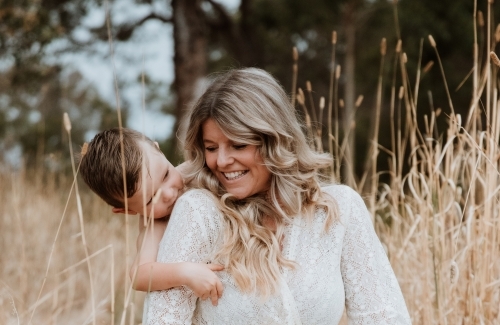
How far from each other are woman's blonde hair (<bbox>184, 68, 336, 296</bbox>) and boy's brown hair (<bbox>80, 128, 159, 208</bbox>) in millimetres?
255

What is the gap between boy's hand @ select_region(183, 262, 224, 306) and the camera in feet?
5.77

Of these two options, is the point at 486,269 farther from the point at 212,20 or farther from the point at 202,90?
the point at 212,20

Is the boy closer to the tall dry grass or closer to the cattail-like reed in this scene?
the cattail-like reed

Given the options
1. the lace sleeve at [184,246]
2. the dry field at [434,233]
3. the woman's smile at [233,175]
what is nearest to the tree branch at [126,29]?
the dry field at [434,233]

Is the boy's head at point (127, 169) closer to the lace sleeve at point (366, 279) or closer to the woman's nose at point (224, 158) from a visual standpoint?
the woman's nose at point (224, 158)

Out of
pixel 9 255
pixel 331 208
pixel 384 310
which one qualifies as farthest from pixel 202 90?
pixel 9 255

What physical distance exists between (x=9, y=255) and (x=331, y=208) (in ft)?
9.67

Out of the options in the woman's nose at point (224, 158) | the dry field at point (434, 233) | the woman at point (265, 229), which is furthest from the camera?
the dry field at point (434, 233)

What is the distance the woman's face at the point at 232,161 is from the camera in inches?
78.6

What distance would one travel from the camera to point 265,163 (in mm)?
2045

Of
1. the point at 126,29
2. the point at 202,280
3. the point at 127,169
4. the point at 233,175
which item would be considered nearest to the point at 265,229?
the point at 233,175

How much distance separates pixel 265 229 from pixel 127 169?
1.56 ft

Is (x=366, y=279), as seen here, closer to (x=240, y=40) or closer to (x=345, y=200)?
(x=345, y=200)

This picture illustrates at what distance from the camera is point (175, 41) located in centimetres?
757
